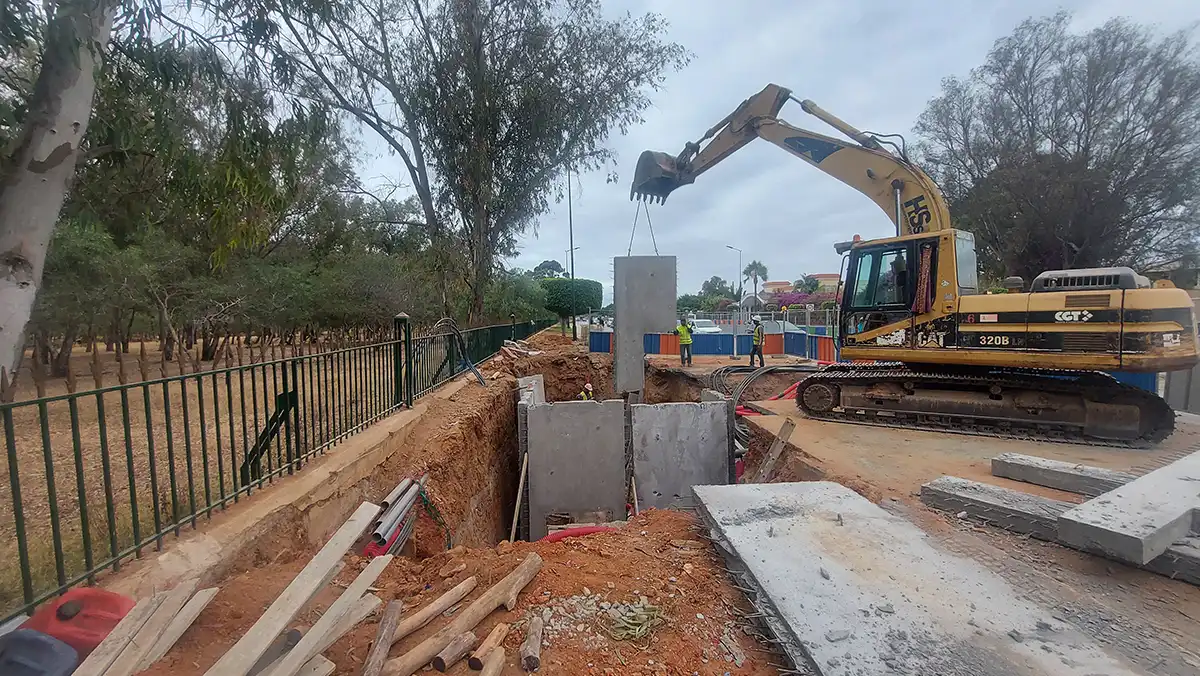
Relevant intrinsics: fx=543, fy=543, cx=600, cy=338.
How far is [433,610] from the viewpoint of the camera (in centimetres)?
311

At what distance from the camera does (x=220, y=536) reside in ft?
11.0

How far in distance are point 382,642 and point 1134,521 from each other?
456 centimetres

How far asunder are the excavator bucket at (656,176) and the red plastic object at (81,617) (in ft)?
28.1

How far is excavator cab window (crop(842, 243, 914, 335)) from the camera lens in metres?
7.91

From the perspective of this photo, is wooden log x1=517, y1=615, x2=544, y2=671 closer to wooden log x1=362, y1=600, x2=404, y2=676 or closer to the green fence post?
wooden log x1=362, y1=600, x2=404, y2=676

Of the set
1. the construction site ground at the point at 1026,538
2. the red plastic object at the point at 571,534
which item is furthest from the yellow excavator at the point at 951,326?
the red plastic object at the point at 571,534

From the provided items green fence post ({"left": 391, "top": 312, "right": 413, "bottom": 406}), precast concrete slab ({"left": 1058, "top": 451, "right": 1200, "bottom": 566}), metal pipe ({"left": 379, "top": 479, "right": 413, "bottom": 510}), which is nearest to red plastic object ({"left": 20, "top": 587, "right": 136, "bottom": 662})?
metal pipe ({"left": 379, "top": 479, "right": 413, "bottom": 510})

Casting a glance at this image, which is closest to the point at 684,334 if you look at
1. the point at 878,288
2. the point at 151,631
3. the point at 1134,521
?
the point at 878,288

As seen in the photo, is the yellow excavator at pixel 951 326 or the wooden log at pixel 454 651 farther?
the yellow excavator at pixel 951 326

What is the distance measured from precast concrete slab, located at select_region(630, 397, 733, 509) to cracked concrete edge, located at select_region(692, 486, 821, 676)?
4905mm

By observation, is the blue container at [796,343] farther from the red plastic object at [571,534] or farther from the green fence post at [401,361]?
the red plastic object at [571,534]

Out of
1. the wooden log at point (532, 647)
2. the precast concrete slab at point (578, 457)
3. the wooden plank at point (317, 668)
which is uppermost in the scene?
the wooden plank at point (317, 668)

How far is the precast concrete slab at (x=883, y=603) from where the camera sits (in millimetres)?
2615

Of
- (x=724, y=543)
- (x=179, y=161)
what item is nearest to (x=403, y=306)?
(x=179, y=161)
